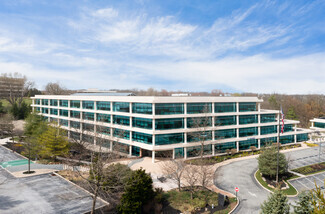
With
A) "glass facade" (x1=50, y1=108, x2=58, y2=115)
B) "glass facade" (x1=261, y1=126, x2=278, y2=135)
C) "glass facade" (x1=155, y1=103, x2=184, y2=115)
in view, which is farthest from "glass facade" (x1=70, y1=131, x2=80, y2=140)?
"glass facade" (x1=261, y1=126, x2=278, y2=135)

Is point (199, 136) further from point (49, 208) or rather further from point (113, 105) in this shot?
point (49, 208)

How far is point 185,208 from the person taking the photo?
23391mm

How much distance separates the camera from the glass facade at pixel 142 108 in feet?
131

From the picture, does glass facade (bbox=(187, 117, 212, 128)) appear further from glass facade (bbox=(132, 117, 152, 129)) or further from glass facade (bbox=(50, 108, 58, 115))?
glass facade (bbox=(50, 108, 58, 115))

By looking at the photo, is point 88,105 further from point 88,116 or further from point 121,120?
point 121,120

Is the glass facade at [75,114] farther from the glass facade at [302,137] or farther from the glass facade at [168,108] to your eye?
the glass facade at [302,137]

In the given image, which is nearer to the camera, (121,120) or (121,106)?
(121,120)

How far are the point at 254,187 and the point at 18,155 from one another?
45.4 meters

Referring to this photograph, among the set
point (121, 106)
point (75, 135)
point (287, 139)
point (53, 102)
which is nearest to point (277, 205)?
point (121, 106)

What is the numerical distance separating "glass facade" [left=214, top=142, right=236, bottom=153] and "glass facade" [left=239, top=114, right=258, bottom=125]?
5986mm

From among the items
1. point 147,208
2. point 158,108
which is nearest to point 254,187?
point 147,208

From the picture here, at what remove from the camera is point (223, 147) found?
151 feet

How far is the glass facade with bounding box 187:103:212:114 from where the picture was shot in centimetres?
4266

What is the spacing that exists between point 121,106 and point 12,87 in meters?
66.4
